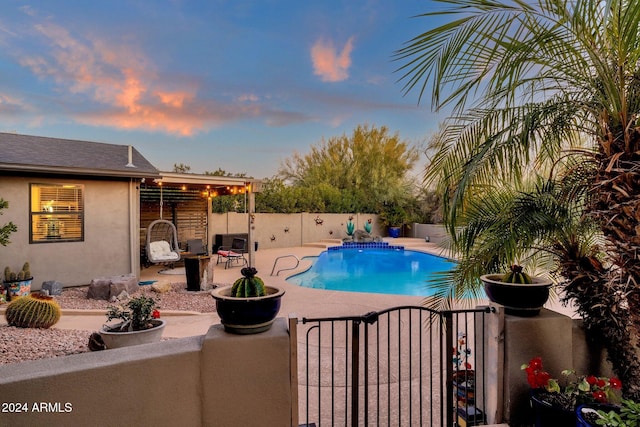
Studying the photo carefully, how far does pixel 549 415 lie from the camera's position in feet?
7.46

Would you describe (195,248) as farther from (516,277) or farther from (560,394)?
(560,394)

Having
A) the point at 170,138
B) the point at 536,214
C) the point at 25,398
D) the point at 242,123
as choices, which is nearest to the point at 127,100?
the point at 170,138

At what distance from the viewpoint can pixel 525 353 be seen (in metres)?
2.54

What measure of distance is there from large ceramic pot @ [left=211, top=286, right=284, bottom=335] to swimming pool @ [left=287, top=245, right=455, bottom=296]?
A: 19.5 ft

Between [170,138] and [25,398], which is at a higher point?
[170,138]


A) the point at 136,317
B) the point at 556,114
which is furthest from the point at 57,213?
the point at 556,114

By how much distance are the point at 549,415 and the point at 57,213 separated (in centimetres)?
919

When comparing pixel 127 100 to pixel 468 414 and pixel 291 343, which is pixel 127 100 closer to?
pixel 291 343

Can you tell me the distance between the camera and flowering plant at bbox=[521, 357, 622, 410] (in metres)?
2.26

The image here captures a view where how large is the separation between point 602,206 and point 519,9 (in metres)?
1.52

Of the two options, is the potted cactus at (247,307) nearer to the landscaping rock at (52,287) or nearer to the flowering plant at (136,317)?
the flowering plant at (136,317)

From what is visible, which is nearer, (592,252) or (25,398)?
(25,398)

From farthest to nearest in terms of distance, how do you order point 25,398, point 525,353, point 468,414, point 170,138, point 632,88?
point 170,138 < point 468,414 < point 525,353 < point 632,88 < point 25,398

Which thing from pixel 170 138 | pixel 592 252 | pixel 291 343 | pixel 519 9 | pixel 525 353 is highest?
pixel 170 138
